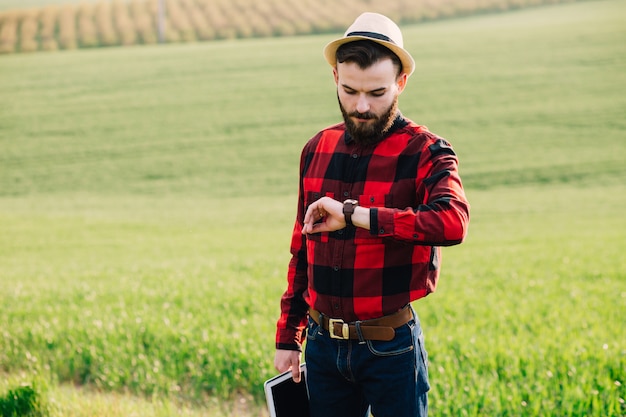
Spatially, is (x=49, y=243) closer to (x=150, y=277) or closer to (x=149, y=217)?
(x=149, y=217)

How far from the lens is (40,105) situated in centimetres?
3216

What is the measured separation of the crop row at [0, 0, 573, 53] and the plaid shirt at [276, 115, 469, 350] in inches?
1860

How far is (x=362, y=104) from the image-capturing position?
8.83 feet

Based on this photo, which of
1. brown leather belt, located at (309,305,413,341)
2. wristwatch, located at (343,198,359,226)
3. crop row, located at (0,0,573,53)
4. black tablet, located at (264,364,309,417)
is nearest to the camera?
wristwatch, located at (343,198,359,226)

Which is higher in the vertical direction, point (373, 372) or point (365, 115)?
point (365, 115)

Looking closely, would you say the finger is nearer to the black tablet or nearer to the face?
the black tablet

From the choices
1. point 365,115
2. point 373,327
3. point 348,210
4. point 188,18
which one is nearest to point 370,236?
point 348,210

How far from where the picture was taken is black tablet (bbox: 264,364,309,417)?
307cm

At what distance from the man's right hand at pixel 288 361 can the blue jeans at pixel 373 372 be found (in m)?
0.15

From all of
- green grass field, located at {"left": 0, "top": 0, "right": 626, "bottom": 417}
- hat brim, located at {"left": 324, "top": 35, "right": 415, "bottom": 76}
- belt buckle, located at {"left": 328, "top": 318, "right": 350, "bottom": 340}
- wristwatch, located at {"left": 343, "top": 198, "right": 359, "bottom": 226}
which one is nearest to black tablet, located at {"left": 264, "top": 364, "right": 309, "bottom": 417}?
belt buckle, located at {"left": 328, "top": 318, "right": 350, "bottom": 340}

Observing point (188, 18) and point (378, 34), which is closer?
point (378, 34)

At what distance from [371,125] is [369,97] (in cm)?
11

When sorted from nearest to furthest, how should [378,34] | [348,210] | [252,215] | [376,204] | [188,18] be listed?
[348,210] < [378,34] < [376,204] < [252,215] < [188,18]

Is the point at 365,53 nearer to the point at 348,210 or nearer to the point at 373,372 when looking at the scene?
the point at 348,210
